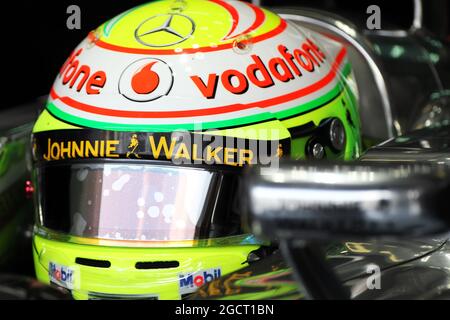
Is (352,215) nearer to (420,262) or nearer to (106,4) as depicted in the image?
(420,262)

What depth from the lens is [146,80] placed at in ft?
3.57

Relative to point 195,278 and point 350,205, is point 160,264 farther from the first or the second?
point 350,205

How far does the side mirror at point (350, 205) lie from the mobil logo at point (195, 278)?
1.57 ft

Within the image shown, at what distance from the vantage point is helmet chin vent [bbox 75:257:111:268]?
3.53 ft

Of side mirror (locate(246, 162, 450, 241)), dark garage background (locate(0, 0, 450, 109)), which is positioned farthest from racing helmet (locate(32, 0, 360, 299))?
dark garage background (locate(0, 0, 450, 109))

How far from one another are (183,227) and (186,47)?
26 cm

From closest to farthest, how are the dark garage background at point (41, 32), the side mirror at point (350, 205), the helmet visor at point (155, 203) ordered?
the side mirror at point (350, 205) → the helmet visor at point (155, 203) → the dark garage background at point (41, 32)

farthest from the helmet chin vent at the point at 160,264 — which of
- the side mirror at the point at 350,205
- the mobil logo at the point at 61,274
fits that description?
the side mirror at the point at 350,205

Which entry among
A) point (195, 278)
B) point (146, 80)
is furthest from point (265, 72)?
point (195, 278)

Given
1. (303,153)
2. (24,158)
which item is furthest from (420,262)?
(24,158)

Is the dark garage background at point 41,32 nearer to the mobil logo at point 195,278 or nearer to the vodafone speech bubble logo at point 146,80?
the vodafone speech bubble logo at point 146,80

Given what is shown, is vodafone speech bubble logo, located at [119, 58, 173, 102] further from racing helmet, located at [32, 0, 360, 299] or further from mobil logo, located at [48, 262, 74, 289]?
mobil logo, located at [48, 262, 74, 289]

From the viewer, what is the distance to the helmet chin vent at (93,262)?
1077 mm

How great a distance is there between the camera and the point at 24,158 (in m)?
1.38
